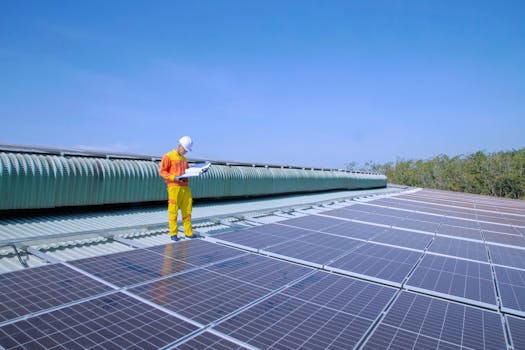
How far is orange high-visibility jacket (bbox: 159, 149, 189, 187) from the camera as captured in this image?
670 cm

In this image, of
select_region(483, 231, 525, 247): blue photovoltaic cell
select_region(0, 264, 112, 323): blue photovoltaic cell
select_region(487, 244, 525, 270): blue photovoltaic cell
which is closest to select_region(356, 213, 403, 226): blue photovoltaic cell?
select_region(483, 231, 525, 247): blue photovoltaic cell

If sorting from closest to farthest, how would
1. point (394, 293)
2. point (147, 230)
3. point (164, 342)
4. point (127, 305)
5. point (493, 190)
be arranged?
point (164, 342) < point (127, 305) < point (394, 293) < point (147, 230) < point (493, 190)

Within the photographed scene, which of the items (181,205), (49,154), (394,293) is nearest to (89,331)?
(394,293)

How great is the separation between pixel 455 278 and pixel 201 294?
3522 mm

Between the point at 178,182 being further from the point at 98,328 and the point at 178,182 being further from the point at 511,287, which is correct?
the point at 511,287

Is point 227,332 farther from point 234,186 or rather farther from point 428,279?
point 234,186

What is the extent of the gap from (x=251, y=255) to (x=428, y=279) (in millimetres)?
2459

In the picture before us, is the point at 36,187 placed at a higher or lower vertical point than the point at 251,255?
higher

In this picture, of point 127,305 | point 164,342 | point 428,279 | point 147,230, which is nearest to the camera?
point 164,342

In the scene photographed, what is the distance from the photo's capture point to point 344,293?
4.01 metres

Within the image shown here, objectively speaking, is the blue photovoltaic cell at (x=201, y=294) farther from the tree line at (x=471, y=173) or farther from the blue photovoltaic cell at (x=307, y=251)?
the tree line at (x=471, y=173)

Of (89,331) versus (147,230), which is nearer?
(89,331)

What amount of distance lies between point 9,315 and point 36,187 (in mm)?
5162

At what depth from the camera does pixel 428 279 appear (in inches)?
186
